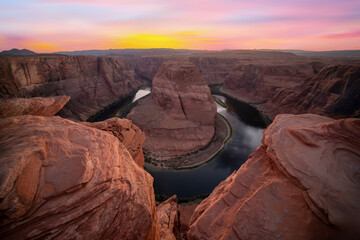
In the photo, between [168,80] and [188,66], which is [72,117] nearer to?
[168,80]

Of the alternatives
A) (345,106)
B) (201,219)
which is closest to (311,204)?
(201,219)

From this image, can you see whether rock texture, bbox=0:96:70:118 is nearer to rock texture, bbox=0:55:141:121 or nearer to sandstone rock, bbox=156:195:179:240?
sandstone rock, bbox=156:195:179:240

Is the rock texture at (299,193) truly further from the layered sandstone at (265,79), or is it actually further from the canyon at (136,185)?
the layered sandstone at (265,79)

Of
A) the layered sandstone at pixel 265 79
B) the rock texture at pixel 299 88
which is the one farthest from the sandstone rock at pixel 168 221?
the layered sandstone at pixel 265 79

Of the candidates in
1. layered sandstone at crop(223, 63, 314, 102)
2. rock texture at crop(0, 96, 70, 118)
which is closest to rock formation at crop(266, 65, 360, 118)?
layered sandstone at crop(223, 63, 314, 102)

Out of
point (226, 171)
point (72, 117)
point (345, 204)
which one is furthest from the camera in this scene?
point (72, 117)
